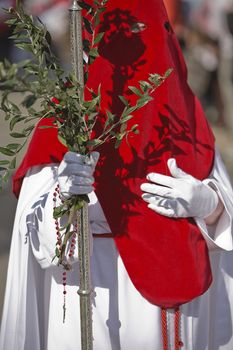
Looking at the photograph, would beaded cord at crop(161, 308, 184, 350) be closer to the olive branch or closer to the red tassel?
the red tassel

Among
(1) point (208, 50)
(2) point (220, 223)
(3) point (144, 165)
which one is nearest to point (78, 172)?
(3) point (144, 165)

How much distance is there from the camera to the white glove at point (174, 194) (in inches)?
96.6

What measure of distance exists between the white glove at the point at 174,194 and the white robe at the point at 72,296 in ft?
0.34

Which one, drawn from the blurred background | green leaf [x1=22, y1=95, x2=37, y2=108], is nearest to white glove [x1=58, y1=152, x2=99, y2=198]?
green leaf [x1=22, y1=95, x2=37, y2=108]

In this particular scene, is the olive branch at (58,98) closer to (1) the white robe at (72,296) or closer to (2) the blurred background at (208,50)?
(1) the white robe at (72,296)

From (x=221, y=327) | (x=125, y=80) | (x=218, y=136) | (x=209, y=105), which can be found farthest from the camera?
(x=209, y=105)

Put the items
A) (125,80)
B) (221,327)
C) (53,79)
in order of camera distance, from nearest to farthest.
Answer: (53,79), (125,80), (221,327)

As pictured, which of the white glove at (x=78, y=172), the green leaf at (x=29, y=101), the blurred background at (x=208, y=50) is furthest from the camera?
the blurred background at (x=208, y=50)

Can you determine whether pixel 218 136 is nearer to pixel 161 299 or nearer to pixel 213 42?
pixel 213 42

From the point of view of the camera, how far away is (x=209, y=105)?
8203 millimetres

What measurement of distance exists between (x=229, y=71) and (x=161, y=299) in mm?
5209

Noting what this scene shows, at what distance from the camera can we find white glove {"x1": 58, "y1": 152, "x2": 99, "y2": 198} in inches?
88.7

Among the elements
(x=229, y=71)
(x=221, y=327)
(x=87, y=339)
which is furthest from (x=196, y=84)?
(x=87, y=339)

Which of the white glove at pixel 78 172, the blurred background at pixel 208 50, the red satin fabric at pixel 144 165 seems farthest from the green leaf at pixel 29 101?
the blurred background at pixel 208 50
